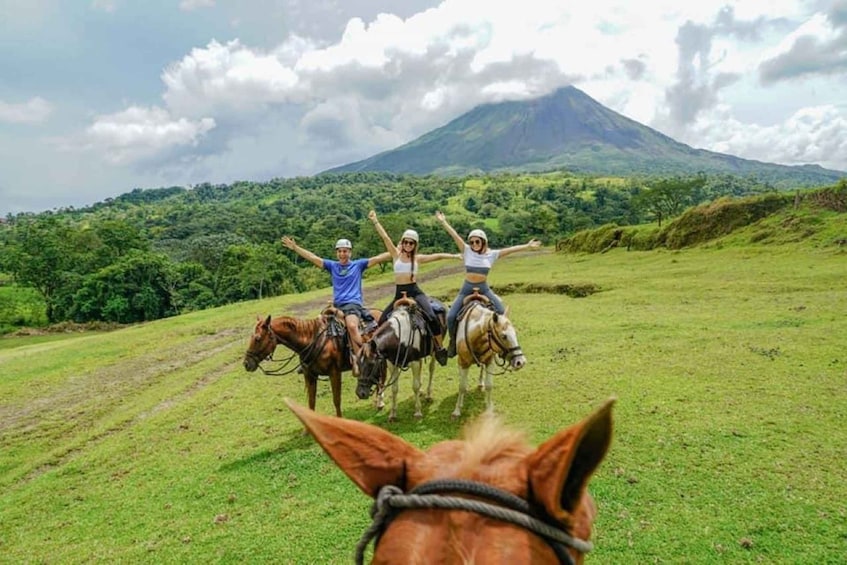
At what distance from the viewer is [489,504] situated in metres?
1.30

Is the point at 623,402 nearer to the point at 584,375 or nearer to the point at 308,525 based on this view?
the point at 584,375

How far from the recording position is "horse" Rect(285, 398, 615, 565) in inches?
48.8

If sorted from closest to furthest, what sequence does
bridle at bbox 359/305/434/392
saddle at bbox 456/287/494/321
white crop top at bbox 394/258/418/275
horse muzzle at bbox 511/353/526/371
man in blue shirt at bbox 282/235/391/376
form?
1. horse muzzle at bbox 511/353/526/371
2. bridle at bbox 359/305/434/392
3. white crop top at bbox 394/258/418/275
4. saddle at bbox 456/287/494/321
5. man in blue shirt at bbox 282/235/391/376

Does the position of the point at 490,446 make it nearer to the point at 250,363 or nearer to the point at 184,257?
the point at 250,363

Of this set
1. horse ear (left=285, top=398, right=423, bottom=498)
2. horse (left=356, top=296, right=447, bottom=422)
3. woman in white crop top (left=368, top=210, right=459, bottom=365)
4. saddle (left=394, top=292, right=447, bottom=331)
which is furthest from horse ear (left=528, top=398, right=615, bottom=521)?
saddle (left=394, top=292, right=447, bottom=331)

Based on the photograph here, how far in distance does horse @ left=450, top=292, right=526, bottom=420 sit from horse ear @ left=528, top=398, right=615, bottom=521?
17.9 feet

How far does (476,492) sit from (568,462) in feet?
1.13

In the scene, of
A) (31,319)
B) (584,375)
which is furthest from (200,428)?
(31,319)

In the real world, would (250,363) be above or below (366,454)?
below

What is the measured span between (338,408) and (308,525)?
2884 millimetres

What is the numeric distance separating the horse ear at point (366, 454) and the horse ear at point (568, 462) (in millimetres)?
420

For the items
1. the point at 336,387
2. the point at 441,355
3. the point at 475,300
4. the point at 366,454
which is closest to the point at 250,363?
the point at 336,387

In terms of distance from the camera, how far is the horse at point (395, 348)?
280 inches

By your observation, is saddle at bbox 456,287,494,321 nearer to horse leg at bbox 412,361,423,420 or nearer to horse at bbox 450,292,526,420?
horse at bbox 450,292,526,420
